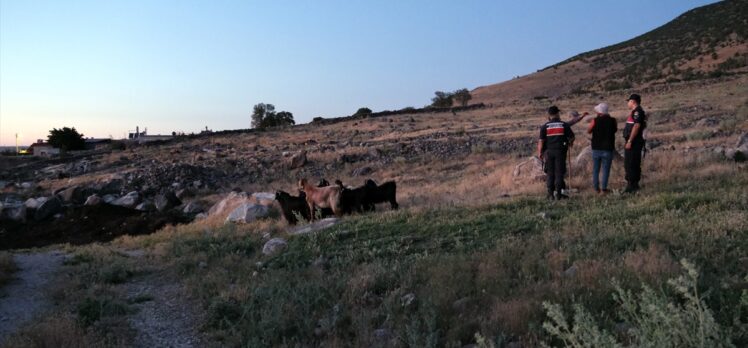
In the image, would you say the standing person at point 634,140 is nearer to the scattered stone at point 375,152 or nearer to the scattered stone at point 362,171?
the scattered stone at point 362,171

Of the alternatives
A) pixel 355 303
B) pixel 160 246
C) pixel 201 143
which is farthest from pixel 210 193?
pixel 201 143

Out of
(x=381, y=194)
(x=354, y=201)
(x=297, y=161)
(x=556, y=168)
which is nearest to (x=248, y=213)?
(x=354, y=201)

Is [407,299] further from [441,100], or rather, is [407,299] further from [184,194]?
[441,100]

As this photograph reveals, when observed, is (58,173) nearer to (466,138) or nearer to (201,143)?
(201,143)

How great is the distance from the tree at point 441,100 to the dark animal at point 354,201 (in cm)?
5753

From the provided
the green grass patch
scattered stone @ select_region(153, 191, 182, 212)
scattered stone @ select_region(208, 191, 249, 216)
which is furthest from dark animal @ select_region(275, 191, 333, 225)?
scattered stone @ select_region(153, 191, 182, 212)

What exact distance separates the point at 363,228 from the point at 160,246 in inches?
172

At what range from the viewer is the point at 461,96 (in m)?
70.1

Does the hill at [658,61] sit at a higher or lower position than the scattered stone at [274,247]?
higher

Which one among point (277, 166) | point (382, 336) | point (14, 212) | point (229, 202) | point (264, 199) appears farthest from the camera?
point (277, 166)

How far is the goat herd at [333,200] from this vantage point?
42.1 ft

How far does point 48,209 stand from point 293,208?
34.3 ft

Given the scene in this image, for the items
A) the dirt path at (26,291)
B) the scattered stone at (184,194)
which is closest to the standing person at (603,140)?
the dirt path at (26,291)

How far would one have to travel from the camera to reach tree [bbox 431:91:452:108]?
229 feet
